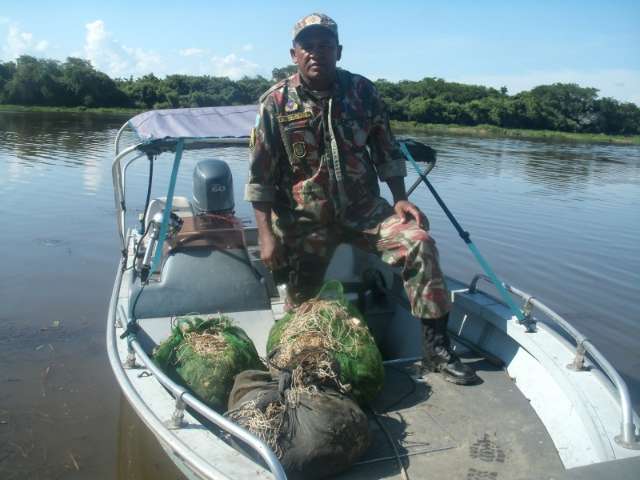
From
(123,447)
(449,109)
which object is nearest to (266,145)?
(123,447)

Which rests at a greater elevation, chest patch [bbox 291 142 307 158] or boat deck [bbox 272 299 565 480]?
chest patch [bbox 291 142 307 158]

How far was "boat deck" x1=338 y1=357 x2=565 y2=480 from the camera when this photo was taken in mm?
2723

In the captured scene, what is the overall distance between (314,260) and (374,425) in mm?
1192

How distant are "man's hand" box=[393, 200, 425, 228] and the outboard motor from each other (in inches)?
77.0

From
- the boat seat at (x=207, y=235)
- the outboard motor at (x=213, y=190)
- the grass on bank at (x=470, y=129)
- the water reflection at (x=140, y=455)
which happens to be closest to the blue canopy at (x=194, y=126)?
the outboard motor at (x=213, y=190)

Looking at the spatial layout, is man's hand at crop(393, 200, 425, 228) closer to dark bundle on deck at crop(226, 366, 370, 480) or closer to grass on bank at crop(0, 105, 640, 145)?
dark bundle on deck at crop(226, 366, 370, 480)

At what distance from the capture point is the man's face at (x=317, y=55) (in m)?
3.58

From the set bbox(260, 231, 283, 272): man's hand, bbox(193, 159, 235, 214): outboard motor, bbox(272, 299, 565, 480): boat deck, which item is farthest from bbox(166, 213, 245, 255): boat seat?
bbox(272, 299, 565, 480): boat deck

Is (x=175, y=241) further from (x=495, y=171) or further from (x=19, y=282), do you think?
(x=495, y=171)

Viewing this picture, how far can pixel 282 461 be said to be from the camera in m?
2.48

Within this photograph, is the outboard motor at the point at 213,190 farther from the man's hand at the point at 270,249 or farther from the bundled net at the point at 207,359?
the bundled net at the point at 207,359

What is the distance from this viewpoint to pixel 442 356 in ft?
11.3

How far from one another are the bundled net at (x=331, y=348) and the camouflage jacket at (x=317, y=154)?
2.05 feet

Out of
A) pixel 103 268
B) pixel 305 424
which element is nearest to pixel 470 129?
pixel 103 268
